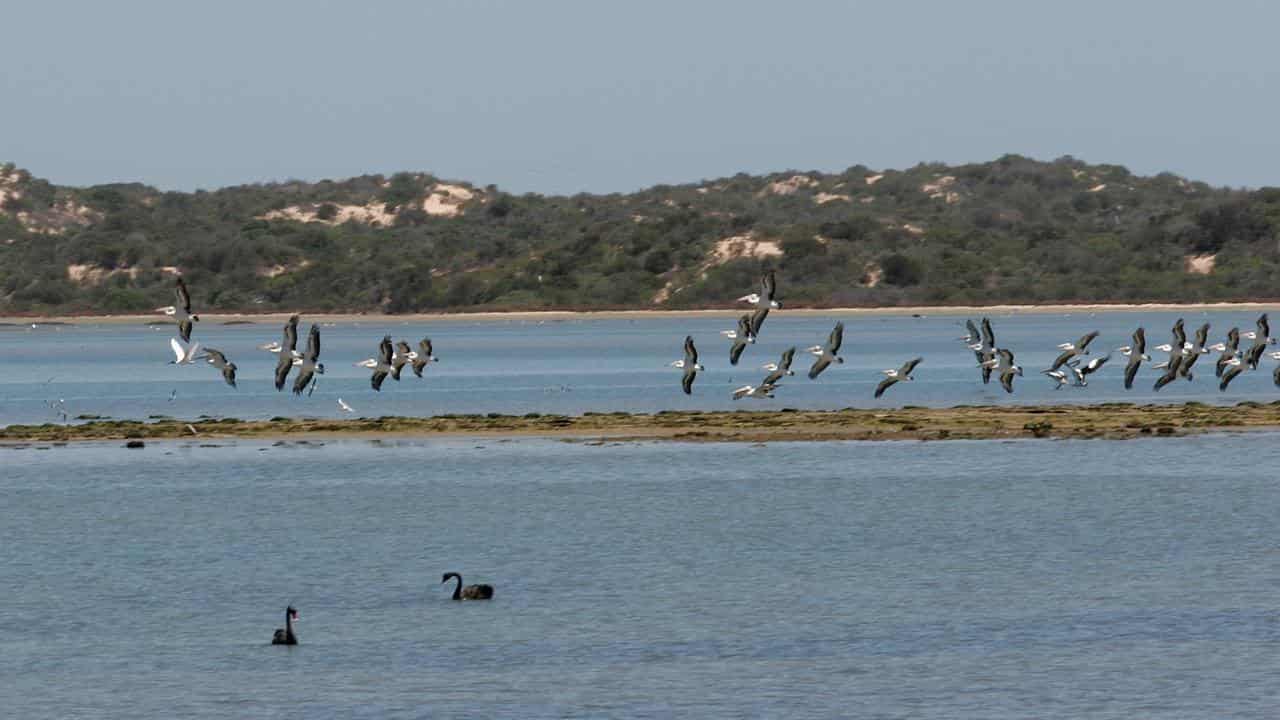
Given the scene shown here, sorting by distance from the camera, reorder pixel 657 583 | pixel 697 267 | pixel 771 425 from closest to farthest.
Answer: pixel 657 583, pixel 771 425, pixel 697 267

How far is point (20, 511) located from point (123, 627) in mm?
15528

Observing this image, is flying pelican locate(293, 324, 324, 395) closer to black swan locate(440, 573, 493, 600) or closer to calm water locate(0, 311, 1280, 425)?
black swan locate(440, 573, 493, 600)

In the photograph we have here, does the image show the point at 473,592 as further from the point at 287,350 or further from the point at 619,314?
the point at 619,314

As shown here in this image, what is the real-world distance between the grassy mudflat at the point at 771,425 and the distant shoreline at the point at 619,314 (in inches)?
3976

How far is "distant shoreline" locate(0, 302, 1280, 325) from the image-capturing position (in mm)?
166625

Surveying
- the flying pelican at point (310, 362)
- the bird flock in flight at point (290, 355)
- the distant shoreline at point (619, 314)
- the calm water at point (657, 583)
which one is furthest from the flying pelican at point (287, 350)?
the distant shoreline at point (619, 314)

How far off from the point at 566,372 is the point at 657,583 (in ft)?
213

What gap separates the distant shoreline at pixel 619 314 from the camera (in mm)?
166625

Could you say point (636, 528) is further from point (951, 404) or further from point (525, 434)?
point (951, 404)

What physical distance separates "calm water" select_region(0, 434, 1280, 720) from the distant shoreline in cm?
11316

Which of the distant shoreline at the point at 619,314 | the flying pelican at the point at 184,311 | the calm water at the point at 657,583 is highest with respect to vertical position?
the flying pelican at the point at 184,311

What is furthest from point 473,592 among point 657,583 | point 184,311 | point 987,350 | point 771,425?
point 771,425

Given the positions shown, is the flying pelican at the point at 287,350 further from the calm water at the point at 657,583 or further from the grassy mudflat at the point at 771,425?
the grassy mudflat at the point at 771,425

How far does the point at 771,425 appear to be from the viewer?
59250mm
